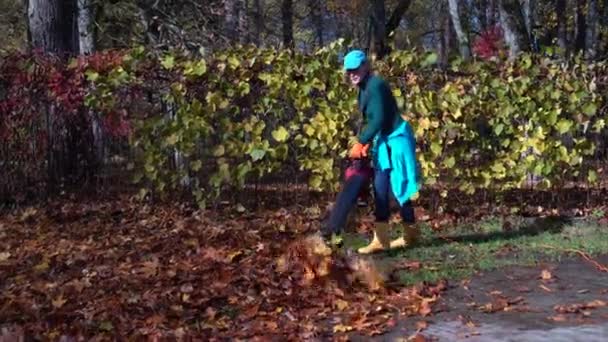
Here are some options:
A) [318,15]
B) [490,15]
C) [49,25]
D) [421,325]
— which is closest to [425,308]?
[421,325]

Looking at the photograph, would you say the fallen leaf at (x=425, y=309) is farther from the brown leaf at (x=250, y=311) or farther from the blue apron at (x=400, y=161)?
the blue apron at (x=400, y=161)

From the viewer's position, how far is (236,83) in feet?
30.7

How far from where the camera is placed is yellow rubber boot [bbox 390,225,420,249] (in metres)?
7.72

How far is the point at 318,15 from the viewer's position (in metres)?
38.9

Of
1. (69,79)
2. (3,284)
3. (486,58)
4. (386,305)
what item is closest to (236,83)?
(69,79)

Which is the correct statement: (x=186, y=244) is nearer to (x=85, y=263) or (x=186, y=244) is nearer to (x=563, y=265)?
(x=85, y=263)

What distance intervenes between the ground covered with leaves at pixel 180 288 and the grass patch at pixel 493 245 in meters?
0.63

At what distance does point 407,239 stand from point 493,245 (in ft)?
2.65

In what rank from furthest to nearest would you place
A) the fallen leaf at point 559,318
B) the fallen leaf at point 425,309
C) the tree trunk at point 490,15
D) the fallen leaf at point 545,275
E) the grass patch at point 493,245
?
the tree trunk at point 490,15 < the grass patch at point 493,245 < the fallen leaf at point 545,275 < the fallen leaf at point 425,309 < the fallen leaf at point 559,318

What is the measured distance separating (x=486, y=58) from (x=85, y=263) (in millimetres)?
5299

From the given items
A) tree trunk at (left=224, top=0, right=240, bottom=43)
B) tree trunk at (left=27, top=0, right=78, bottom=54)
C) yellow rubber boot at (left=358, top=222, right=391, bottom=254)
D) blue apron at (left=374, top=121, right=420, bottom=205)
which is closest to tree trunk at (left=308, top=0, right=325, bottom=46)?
tree trunk at (left=224, top=0, right=240, bottom=43)

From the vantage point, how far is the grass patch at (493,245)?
6.83 meters

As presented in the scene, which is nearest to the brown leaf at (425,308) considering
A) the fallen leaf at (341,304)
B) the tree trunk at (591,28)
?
the fallen leaf at (341,304)

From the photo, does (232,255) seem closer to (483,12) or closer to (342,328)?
(342,328)
